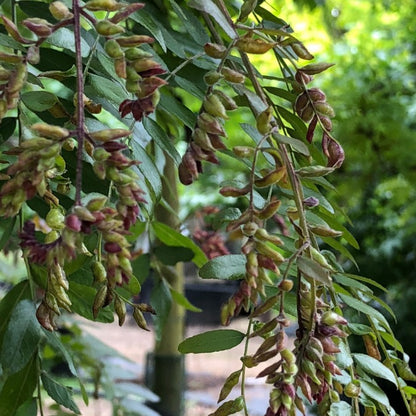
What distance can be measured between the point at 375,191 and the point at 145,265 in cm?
98

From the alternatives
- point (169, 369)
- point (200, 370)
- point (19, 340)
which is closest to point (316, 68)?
point (19, 340)

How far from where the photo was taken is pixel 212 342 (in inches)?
17.0

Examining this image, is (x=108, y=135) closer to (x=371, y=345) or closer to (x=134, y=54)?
(x=134, y=54)

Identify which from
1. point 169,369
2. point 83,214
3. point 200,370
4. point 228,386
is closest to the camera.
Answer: point 83,214

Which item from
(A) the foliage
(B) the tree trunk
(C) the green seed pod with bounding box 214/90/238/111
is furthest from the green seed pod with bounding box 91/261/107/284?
(B) the tree trunk

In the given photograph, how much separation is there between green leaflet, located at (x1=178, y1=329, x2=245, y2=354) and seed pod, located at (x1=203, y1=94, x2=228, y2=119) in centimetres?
15

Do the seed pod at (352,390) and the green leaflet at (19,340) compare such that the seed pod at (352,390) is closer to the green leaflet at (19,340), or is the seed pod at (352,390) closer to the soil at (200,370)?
the green leaflet at (19,340)

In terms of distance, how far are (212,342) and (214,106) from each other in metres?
0.16

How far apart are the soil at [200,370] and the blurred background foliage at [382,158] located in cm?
97

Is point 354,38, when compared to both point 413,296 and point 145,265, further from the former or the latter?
Result: point 145,265

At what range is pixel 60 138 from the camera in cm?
29

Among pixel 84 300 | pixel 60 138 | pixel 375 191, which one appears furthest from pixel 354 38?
A: pixel 60 138

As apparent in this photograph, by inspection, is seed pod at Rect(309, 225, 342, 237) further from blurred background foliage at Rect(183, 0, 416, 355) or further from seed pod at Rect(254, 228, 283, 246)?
blurred background foliage at Rect(183, 0, 416, 355)

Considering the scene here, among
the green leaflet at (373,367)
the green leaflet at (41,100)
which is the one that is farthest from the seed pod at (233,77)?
the green leaflet at (373,367)
